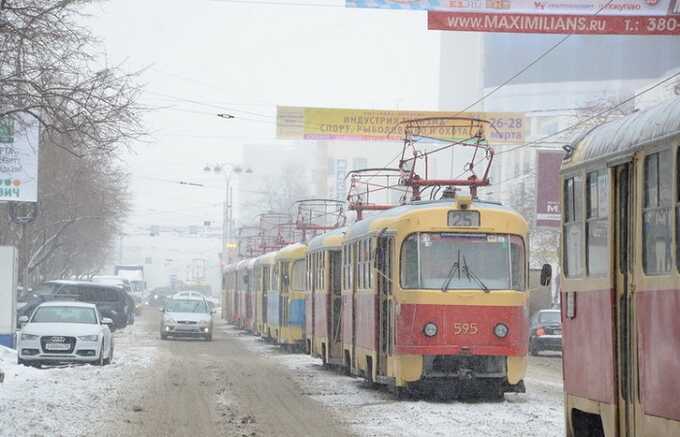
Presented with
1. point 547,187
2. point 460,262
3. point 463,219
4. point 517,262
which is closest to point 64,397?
A: point 460,262

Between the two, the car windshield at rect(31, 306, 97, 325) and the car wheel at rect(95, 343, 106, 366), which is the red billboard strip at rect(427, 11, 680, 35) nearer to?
the car wheel at rect(95, 343, 106, 366)

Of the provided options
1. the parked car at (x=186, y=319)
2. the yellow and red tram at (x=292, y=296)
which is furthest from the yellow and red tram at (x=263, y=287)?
the yellow and red tram at (x=292, y=296)

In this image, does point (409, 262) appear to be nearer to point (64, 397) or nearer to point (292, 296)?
point (64, 397)

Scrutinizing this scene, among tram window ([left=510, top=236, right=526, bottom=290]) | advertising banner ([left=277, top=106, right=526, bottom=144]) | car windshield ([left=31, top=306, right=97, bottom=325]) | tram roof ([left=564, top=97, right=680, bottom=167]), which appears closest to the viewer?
tram roof ([left=564, top=97, right=680, bottom=167])

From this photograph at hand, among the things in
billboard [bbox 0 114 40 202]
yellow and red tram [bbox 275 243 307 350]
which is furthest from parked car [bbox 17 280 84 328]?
billboard [bbox 0 114 40 202]

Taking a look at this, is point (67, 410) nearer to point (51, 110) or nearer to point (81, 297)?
point (51, 110)

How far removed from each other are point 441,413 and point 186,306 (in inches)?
1233

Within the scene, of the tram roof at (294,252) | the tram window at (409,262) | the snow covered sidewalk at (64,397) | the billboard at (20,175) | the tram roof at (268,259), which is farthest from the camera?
the tram roof at (268,259)

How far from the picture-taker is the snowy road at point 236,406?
1568cm

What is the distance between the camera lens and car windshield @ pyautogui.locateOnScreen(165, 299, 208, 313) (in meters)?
48.2

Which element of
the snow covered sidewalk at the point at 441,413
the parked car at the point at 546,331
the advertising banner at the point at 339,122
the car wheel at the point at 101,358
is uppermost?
the advertising banner at the point at 339,122

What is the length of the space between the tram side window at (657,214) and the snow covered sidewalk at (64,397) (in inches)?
313

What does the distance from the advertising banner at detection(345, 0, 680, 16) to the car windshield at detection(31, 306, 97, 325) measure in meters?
9.95

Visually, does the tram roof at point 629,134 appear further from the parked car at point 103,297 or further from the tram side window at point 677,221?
the parked car at point 103,297
